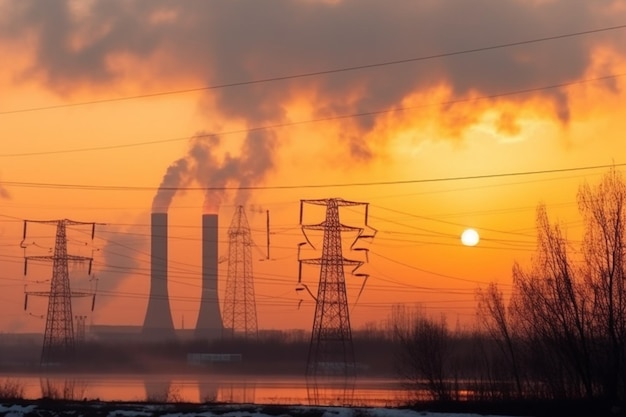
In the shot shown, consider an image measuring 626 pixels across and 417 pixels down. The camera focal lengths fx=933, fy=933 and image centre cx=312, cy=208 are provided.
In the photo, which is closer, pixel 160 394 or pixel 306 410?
pixel 306 410

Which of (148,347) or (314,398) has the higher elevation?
(148,347)

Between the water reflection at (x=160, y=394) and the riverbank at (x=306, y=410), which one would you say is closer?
the riverbank at (x=306, y=410)

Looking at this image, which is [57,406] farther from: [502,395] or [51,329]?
[51,329]

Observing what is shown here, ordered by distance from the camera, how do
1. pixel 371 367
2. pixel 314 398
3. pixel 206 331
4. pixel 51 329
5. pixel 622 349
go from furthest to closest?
pixel 206 331, pixel 371 367, pixel 51 329, pixel 314 398, pixel 622 349

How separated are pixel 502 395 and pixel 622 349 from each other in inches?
241

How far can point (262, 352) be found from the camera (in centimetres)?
13588

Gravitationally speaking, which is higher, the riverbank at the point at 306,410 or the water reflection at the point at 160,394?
the water reflection at the point at 160,394

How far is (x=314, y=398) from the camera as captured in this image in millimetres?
52125

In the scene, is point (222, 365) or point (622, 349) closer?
point (622, 349)

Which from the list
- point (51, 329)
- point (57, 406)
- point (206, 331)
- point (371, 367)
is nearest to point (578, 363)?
point (57, 406)

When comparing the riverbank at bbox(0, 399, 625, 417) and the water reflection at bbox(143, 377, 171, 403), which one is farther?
the water reflection at bbox(143, 377, 171, 403)

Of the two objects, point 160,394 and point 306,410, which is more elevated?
point 160,394

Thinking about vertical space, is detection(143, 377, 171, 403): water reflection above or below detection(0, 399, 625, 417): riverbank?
above

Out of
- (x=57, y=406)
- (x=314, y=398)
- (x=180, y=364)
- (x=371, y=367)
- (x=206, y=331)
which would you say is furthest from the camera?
(x=206, y=331)
